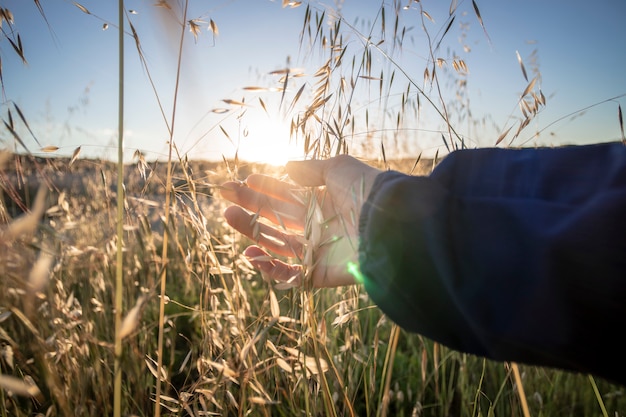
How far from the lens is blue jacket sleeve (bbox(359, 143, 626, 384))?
28.5 inches

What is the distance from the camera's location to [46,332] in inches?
54.0

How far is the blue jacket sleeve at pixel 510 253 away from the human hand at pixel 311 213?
4.5 inches

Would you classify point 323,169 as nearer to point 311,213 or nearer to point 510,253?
point 311,213

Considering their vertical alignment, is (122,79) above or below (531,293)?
above

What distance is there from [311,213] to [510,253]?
1.42 ft

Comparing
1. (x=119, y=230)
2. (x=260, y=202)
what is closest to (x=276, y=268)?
(x=260, y=202)

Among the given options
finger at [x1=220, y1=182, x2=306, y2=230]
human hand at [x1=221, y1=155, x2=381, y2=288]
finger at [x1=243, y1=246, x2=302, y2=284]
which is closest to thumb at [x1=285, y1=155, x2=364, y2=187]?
human hand at [x1=221, y1=155, x2=381, y2=288]

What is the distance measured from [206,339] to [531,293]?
753mm

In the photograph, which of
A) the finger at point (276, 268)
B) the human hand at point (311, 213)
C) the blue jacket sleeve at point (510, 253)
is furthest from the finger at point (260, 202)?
the blue jacket sleeve at point (510, 253)

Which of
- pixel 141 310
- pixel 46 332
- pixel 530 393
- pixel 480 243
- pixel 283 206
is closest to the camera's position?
pixel 141 310

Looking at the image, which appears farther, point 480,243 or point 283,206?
point 283,206

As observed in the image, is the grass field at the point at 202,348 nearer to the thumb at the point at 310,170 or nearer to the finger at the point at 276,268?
the finger at the point at 276,268

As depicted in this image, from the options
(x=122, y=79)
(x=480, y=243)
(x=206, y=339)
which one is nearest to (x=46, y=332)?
(x=206, y=339)

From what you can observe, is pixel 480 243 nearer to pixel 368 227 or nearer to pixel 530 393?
pixel 368 227
